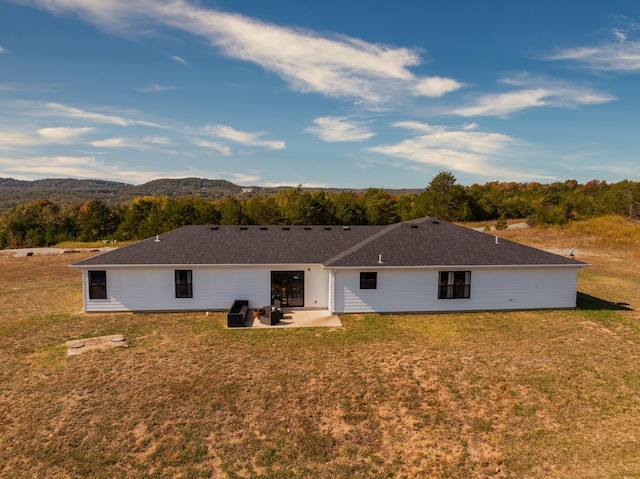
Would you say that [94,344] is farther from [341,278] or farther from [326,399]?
[341,278]

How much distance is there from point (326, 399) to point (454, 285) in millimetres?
11024

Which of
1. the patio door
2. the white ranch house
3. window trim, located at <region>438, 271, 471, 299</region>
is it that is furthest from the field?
the patio door

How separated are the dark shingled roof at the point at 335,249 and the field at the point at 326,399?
293 centimetres

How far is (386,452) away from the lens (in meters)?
8.52

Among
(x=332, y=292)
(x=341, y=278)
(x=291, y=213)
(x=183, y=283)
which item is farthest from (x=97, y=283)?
(x=291, y=213)

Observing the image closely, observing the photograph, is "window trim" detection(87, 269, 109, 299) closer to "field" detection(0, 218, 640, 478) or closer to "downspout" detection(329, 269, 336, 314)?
"field" detection(0, 218, 640, 478)

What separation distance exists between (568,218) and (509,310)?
173 ft

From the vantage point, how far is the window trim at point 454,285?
19000 millimetres

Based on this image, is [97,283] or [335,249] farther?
[335,249]

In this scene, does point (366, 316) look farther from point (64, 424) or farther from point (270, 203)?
point (270, 203)

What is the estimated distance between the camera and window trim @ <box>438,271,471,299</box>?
62.3ft

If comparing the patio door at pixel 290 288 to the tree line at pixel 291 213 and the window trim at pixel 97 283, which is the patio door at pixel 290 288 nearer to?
the window trim at pixel 97 283

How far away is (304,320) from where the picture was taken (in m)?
17.8

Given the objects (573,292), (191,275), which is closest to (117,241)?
(191,275)
